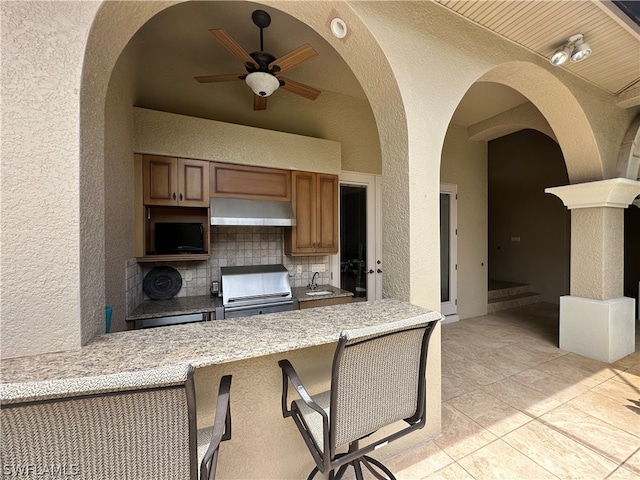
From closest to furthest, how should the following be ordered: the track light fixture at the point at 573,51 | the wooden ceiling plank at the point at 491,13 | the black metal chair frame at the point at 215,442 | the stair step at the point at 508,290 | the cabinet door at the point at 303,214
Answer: the black metal chair frame at the point at 215,442, the wooden ceiling plank at the point at 491,13, the track light fixture at the point at 573,51, the cabinet door at the point at 303,214, the stair step at the point at 508,290

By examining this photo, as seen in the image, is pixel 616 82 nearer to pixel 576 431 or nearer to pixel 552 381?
pixel 552 381

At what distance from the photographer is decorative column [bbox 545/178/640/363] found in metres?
2.75

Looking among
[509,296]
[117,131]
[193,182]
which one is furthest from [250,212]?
[509,296]

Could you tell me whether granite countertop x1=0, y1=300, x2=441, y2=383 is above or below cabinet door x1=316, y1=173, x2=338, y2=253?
below

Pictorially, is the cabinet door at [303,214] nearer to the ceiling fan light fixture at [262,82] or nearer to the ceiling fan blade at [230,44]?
the ceiling fan light fixture at [262,82]

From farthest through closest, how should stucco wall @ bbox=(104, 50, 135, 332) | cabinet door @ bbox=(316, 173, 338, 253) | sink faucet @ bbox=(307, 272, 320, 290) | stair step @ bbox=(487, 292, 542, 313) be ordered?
stair step @ bbox=(487, 292, 542, 313) < sink faucet @ bbox=(307, 272, 320, 290) < cabinet door @ bbox=(316, 173, 338, 253) < stucco wall @ bbox=(104, 50, 135, 332)

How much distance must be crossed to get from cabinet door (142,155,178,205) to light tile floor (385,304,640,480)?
272 centimetres

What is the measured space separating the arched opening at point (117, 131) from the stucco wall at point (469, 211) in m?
3.00

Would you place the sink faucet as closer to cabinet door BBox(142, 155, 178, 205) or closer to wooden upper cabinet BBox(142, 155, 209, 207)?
wooden upper cabinet BBox(142, 155, 209, 207)

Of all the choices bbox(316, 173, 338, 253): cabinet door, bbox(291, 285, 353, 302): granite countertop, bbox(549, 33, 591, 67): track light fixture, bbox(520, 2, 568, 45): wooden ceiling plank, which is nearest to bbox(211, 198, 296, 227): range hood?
bbox(316, 173, 338, 253): cabinet door

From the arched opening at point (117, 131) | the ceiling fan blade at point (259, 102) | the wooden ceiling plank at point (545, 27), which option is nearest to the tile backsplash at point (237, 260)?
the arched opening at point (117, 131)

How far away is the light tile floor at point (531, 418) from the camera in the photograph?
5.07 feet

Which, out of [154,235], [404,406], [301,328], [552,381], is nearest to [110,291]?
[154,235]

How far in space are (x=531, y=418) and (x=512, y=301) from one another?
3.82 m
